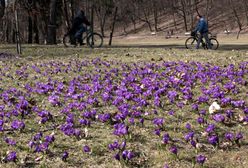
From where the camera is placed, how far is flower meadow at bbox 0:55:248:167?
460 cm

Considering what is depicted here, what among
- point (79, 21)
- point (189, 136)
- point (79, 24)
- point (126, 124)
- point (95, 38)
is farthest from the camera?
point (95, 38)

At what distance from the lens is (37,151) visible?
182 inches

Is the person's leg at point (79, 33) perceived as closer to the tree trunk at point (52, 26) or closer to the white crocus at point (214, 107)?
the tree trunk at point (52, 26)

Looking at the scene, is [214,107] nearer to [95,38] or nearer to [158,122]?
[158,122]

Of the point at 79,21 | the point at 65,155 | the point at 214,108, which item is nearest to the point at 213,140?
the point at 65,155

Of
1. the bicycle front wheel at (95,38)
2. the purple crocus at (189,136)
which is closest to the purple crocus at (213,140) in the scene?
the purple crocus at (189,136)

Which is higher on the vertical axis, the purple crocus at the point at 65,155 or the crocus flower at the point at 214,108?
the crocus flower at the point at 214,108

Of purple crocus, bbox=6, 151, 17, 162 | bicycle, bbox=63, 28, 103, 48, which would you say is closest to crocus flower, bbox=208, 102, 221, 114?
purple crocus, bbox=6, 151, 17, 162

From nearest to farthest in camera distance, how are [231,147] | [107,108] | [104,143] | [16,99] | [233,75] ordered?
[231,147], [104,143], [107,108], [16,99], [233,75]

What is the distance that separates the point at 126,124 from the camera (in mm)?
5961

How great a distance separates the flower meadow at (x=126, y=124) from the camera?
460 cm

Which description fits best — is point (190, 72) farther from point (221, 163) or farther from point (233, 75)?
point (221, 163)

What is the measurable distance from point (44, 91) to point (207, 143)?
4482mm

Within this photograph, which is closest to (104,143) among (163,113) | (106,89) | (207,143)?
(207,143)
